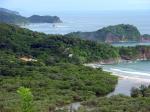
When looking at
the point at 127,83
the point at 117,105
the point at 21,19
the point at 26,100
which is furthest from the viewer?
the point at 21,19

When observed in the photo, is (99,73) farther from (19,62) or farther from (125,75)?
(19,62)

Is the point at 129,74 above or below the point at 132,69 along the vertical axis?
below

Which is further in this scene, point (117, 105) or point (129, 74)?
point (129, 74)

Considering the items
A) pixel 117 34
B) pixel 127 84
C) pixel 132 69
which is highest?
pixel 117 34

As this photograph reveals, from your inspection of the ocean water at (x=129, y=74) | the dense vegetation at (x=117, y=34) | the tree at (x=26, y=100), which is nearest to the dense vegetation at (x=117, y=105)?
the ocean water at (x=129, y=74)

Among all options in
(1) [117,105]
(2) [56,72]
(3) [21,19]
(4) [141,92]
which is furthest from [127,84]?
(3) [21,19]

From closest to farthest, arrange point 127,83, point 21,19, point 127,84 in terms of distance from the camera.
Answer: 1. point 127,84
2. point 127,83
3. point 21,19

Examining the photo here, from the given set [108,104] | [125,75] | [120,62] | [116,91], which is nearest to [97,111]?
[108,104]

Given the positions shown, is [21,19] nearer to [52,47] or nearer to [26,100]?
[52,47]
